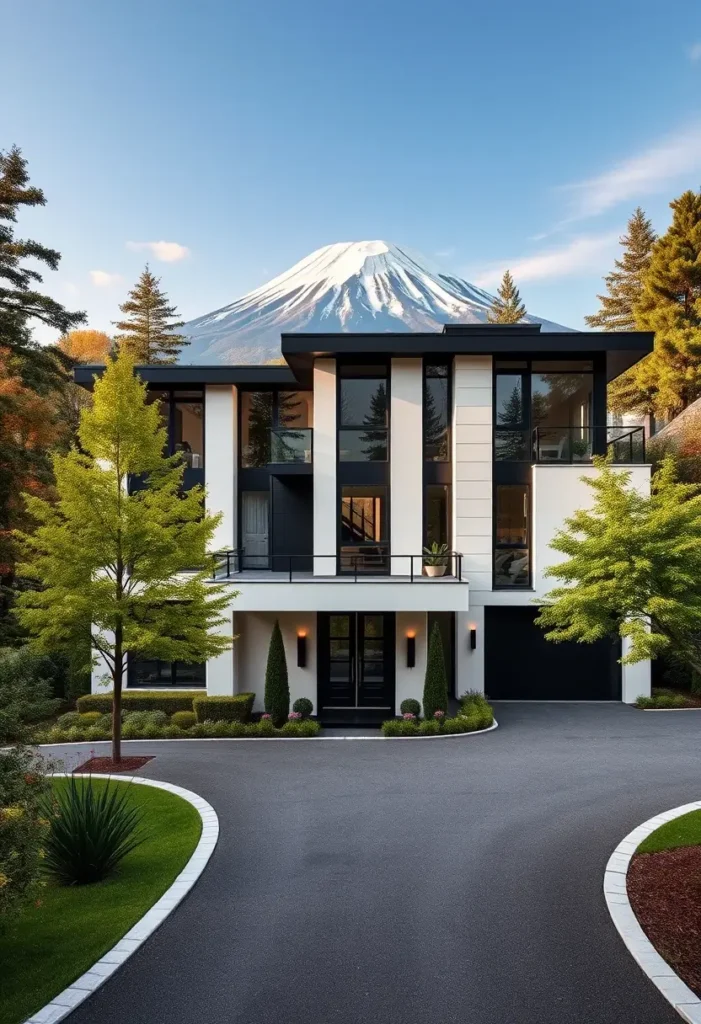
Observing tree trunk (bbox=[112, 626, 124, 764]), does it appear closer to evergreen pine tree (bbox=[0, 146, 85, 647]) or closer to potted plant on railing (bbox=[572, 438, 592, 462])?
evergreen pine tree (bbox=[0, 146, 85, 647])

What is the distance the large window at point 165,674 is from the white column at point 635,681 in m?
12.4

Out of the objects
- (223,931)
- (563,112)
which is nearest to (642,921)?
(223,931)

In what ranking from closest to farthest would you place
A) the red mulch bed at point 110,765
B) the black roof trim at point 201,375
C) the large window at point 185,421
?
the red mulch bed at point 110,765 → the black roof trim at point 201,375 → the large window at point 185,421

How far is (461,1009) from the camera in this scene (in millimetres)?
4836

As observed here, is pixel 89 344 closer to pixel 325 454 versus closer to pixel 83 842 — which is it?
pixel 325 454

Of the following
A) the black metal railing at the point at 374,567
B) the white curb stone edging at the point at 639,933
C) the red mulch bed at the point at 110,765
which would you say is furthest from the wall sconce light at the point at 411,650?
the white curb stone edging at the point at 639,933

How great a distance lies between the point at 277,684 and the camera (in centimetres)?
1559

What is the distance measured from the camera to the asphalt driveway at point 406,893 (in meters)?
4.95

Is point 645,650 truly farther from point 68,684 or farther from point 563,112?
point 563,112

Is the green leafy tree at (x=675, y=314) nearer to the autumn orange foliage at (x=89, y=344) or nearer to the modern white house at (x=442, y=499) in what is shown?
the modern white house at (x=442, y=499)

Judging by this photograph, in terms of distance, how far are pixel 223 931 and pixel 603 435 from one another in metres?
16.3

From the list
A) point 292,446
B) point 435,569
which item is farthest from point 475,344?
point 435,569

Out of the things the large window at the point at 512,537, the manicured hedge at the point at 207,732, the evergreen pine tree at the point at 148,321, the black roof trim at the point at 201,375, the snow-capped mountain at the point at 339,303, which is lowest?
the manicured hedge at the point at 207,732

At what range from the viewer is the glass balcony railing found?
18.5 meters
